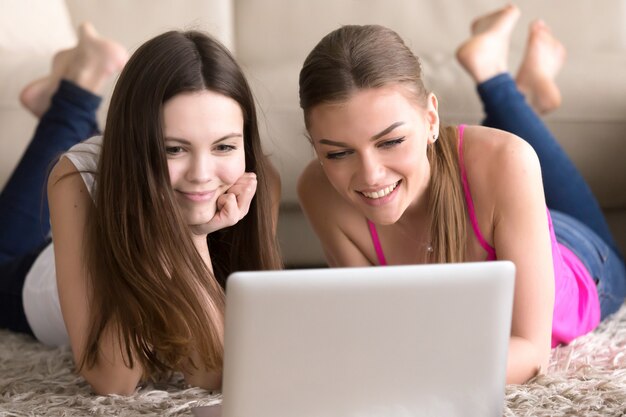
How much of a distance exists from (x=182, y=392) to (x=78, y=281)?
227 mm

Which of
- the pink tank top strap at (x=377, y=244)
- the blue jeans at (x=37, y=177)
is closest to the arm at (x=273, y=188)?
the pink tank top strap at (x=377, y=244)

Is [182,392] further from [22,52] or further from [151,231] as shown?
[22,52]

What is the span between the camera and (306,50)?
253cm

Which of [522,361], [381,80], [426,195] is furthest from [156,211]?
[522,361]

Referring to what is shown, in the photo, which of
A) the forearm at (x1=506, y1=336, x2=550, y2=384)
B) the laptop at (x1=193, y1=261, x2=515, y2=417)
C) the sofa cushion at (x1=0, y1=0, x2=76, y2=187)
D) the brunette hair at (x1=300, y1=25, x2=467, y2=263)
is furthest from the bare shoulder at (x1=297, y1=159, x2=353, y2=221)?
the sofa cushion at (x1=0, y1=0, x2=76, y2=187)

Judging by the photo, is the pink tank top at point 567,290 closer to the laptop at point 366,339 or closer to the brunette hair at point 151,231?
the brunette hair at point 151,231

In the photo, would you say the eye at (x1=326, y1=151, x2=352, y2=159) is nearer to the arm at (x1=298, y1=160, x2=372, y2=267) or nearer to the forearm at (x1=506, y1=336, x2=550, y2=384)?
the arm at (x1=298, y1=160, x2=372, y2=267)

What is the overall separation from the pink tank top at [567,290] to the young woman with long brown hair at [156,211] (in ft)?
1.17

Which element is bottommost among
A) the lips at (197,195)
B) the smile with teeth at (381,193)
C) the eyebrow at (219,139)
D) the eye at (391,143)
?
the smile with teeth at (381,193)

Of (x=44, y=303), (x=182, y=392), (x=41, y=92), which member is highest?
(x=41, y=92)

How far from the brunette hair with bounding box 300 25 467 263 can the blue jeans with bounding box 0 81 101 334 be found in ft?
2.44

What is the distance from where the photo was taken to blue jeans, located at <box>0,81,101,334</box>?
1998mm

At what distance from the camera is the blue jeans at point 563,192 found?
6.27 feet

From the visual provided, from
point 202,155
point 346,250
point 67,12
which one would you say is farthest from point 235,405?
point 67,12
